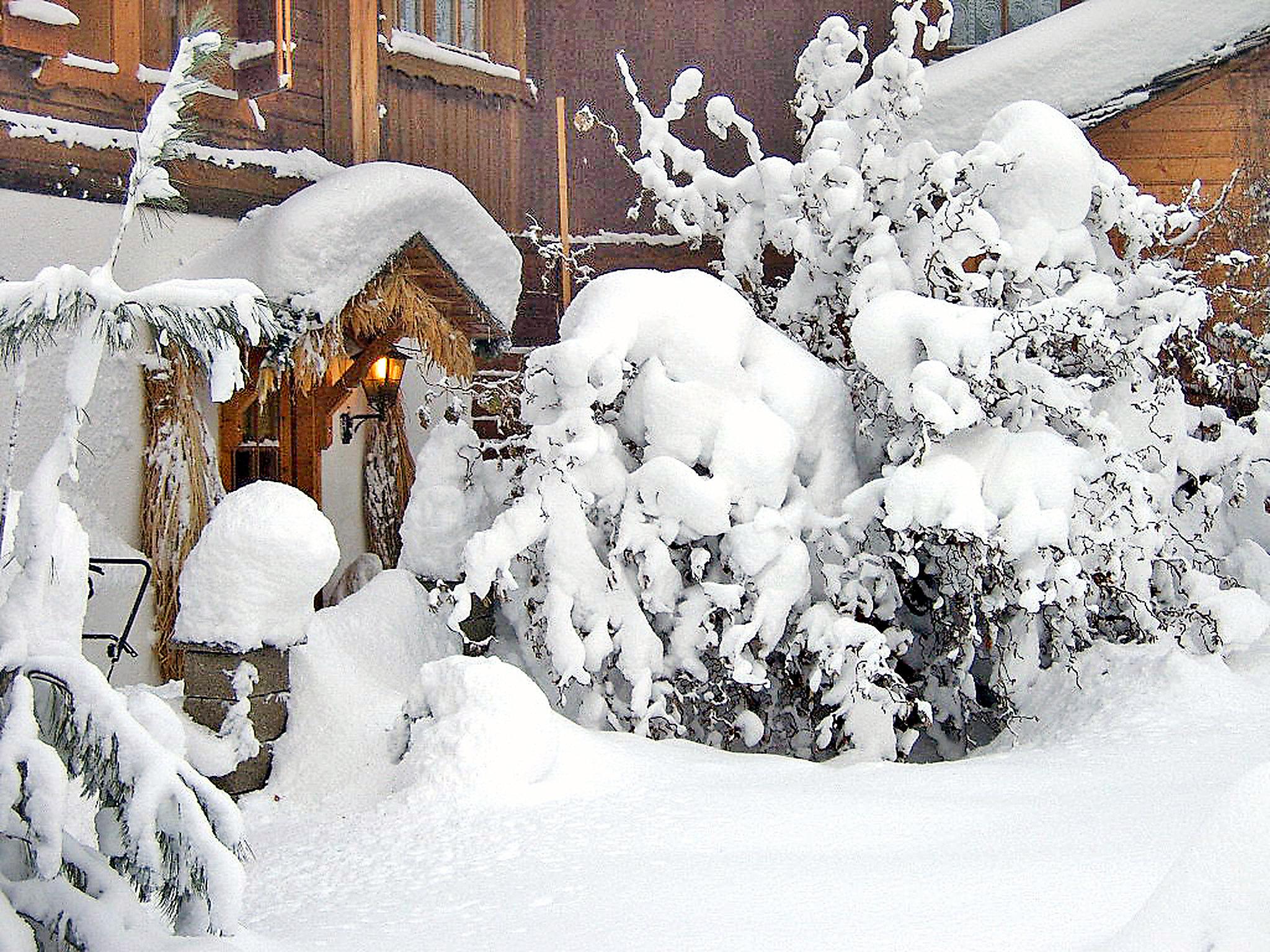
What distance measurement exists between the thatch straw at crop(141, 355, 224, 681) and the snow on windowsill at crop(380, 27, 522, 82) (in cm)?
327

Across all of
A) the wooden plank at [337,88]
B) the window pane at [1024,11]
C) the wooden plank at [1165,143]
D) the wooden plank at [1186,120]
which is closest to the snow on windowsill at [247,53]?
the wooden plank at [337,88]

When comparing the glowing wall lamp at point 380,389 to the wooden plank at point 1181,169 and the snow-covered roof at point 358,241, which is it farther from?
the wooden plank at point 1181,169

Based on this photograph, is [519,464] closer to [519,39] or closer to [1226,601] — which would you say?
[1226,601]

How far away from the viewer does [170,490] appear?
7.32 m

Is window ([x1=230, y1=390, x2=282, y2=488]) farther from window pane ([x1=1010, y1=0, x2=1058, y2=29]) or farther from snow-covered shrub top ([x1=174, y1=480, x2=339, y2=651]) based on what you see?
window pane ([x1=1010, y1=0, x2=1058, y2=29])

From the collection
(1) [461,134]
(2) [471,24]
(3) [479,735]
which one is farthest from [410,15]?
(3) [479,735]

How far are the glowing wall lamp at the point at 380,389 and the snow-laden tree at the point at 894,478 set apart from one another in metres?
2.92

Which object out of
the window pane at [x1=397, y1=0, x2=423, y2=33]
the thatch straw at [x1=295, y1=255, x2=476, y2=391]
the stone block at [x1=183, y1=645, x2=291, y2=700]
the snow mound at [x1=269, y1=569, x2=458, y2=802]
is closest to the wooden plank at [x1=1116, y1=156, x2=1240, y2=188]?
the thatch straw at [x1=295, y1=255, x2=476, y2=391]

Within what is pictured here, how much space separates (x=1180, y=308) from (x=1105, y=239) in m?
0.85

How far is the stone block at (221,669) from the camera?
5016mm

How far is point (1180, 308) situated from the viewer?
640cm

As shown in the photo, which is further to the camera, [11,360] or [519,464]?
[519,464]

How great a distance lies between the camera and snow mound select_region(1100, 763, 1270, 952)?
211 cm

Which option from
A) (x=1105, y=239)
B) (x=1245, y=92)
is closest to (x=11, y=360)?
(x=1105, y=239)
